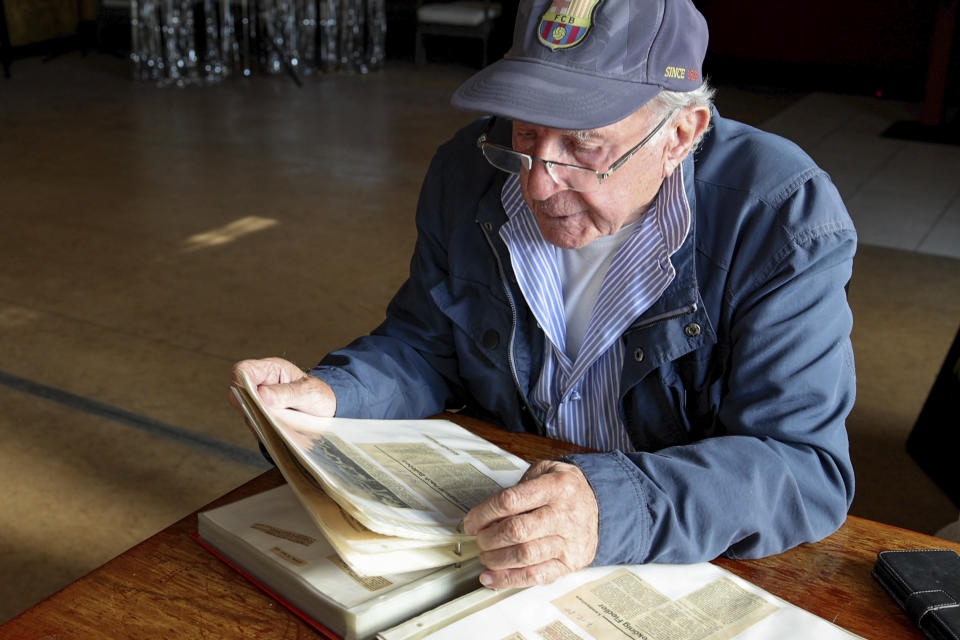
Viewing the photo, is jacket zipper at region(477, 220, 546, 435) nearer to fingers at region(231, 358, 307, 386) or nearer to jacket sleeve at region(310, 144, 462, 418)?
jacket sleeve at region(310, 144, 462, 418)

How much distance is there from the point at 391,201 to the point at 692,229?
3873 mm

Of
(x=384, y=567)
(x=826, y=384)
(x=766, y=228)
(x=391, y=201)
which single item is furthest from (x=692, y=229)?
(x=391, y=201)

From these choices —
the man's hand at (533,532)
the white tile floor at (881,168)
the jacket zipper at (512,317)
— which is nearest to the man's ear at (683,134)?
the jacket zipper at (512,317)

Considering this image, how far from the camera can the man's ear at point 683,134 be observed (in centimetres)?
125

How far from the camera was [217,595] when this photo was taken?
0.97 meters

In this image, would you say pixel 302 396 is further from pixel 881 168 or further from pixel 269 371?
pixel 881 168

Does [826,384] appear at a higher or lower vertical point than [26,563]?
higher

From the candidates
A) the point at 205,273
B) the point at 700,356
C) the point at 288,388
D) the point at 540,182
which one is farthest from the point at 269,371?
the point at 205,273

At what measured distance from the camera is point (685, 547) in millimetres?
1018

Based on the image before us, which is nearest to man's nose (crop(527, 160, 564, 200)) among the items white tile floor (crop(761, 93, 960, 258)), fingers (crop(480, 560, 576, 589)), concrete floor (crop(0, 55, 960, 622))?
fingers (crop(480, 560, 576, 589))

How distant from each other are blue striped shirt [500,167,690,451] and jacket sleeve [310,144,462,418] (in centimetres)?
14

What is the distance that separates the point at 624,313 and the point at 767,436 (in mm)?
250

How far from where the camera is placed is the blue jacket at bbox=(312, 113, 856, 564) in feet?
3.47

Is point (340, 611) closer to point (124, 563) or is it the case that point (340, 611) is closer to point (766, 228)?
point (124, 563)
